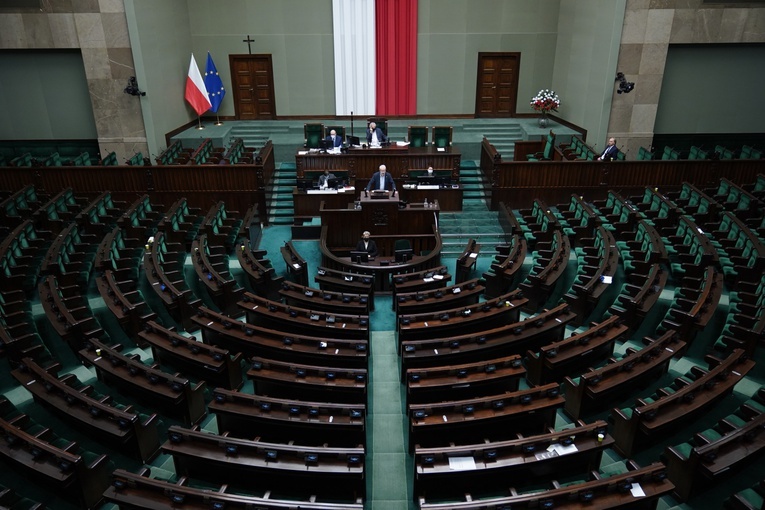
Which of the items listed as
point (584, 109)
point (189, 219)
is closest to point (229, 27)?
point (189, 219)

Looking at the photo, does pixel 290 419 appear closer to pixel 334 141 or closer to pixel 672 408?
pixel 672 408

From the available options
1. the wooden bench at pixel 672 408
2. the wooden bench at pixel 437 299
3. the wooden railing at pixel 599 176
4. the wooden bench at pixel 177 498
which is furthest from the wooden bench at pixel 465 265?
the wooden bench at pixel 177 498

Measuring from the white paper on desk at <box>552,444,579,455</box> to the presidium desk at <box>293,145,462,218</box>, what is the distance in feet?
26.2

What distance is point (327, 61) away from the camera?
17266mm

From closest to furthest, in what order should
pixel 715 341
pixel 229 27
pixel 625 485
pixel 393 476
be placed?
pixel 625 485, pixel 393 476, pixel 715 341, pixel 229 27

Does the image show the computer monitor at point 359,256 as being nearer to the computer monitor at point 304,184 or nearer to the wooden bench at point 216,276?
the wooden bench at point 216,276

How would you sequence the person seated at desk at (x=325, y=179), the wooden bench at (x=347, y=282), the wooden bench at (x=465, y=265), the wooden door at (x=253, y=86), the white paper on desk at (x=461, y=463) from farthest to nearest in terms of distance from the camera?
the wooden door at (x=253, y=86) → the person seated at desk at (x=325, y=179) → the wooden bench at (x=465, y=265) → the wooden bench at (x=347, y=282) → the white paper on desk at (x=461, y=463)

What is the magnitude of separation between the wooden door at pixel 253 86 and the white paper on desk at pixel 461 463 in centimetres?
1459

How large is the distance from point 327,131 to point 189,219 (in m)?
5.69

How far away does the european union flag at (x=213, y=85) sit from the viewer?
16.6 m

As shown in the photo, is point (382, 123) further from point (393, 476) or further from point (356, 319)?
point (393, 476)

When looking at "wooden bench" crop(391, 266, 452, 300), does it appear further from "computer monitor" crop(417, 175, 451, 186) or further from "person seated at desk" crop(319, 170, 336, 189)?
"computer monitor" crop(417, 175, 451, 186)

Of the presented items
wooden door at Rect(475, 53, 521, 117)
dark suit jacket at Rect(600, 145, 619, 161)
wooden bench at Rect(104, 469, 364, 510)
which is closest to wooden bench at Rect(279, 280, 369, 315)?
wooden bench at Rect(104, 469, 364, 510)

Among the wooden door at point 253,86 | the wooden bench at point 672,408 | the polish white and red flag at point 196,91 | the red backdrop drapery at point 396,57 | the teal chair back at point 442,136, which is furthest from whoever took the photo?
the wooden door at point 253,86
